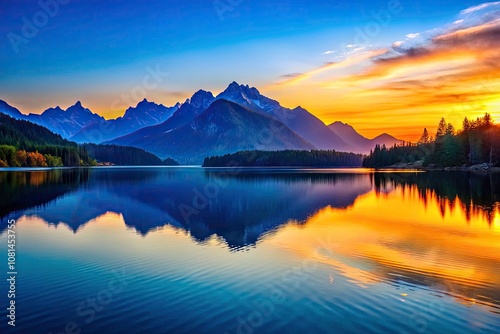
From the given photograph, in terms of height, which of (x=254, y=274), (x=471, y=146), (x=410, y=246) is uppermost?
(x=471, y=146)

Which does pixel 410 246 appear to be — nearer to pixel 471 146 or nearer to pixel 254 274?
pixel 254 274

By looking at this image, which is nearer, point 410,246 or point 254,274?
point 254,274

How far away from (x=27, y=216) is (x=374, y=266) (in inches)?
1387

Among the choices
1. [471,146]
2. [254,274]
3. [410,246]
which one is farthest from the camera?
[471,146]

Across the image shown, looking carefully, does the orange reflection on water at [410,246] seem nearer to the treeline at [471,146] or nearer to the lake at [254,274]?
the lake at [254,274]

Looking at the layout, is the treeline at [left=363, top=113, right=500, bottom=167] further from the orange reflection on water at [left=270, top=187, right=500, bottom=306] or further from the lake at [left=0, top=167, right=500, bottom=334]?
the lake at [left=0, top=167, right=500, bottom=334]

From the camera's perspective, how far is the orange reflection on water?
57.5 ft

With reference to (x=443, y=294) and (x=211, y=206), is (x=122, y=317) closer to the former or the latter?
(x=443, y=294)

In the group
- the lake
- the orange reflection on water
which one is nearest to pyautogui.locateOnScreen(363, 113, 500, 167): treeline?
the orange reflection on water

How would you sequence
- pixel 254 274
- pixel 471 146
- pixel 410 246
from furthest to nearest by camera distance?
1. pixel 471 146
2. pixel 410 246
3. pixel 254 274

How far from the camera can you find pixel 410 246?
2503 cm

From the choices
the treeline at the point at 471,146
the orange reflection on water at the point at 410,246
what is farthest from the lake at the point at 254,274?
the treeline at the point at 471,146

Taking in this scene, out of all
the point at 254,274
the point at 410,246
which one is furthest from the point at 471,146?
the point at 254,274

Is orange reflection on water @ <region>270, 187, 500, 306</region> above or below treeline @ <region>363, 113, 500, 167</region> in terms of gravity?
below
